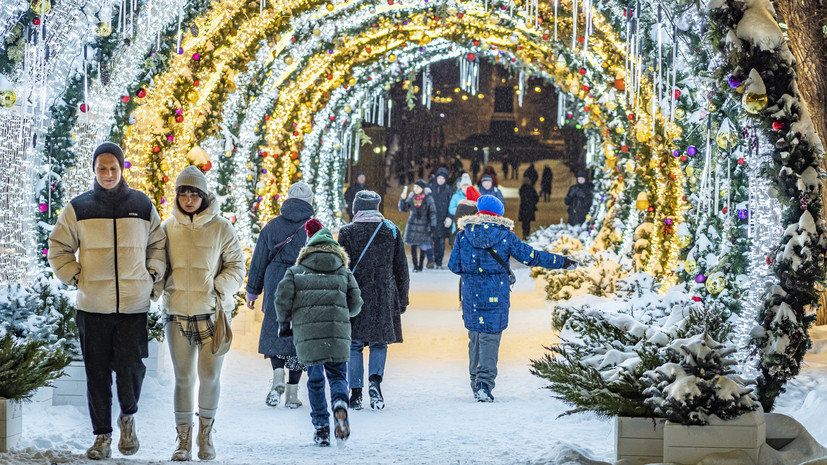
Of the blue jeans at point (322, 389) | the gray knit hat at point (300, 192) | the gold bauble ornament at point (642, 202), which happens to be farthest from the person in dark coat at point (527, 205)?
the blue jeans at point (322, 389)

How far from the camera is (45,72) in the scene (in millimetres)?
10133

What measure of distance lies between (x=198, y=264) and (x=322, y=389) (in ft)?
4.28

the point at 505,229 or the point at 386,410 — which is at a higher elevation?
the point at 505,229

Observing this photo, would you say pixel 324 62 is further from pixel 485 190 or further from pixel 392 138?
pixel 392 138

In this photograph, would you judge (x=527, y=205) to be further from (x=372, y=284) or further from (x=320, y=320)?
(x=320, y=320)

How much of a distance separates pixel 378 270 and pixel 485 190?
10.8m

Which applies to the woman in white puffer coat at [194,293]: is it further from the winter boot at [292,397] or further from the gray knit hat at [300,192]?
the gray knit hat at [300,192]

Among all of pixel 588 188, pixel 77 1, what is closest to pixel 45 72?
pixel 77 1

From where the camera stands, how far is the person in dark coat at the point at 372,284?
841cm

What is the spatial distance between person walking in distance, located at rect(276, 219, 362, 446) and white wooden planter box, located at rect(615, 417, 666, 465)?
5.89ft

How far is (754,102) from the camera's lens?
6.91 metres

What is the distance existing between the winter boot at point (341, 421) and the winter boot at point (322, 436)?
0.21 ft

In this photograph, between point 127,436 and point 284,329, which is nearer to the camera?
point 127,436

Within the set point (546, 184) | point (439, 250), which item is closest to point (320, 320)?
point (439, 250)
